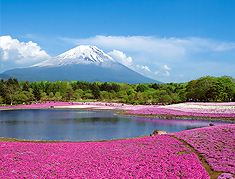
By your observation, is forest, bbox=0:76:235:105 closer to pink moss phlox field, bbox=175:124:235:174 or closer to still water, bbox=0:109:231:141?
still water, bbox=0:109:231:141

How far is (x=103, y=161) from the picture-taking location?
36.9ft

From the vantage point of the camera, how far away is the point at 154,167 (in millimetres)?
10367

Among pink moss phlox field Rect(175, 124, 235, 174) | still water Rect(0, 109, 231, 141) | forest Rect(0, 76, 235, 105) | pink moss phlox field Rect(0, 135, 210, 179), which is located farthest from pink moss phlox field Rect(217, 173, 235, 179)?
forest Rect(0, 76, 235, 105)

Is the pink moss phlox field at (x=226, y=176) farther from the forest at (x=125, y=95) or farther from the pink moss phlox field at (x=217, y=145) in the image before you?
the forest at (x=125, y=95)

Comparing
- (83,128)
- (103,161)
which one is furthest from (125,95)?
(103,161)

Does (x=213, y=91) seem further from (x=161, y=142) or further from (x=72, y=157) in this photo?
(x=72, y=157)

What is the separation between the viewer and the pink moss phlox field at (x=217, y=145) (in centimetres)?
1091

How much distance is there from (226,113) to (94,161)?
35.4 metres

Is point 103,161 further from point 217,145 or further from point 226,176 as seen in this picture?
point 217,145

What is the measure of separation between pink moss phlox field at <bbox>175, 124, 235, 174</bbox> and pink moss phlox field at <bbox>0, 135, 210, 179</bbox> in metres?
0.93

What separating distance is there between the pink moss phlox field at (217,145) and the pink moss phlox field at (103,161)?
93cm

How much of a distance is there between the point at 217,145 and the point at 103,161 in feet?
27.0

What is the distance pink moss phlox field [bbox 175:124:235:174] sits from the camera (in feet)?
35.8

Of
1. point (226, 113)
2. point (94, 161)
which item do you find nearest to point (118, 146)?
point (94, 161)
